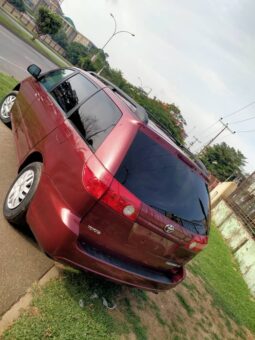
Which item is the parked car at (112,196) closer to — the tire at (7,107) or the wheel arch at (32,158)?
the wheel arch at (32,158)

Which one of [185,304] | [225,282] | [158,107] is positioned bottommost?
[225,282]

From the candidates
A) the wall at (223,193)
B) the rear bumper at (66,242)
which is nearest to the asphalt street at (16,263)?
the rear bumper at (66,242)

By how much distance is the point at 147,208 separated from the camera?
10.1 ft

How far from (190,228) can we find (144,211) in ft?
2.49

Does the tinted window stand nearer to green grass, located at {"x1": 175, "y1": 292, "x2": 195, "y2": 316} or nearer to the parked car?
the parked car

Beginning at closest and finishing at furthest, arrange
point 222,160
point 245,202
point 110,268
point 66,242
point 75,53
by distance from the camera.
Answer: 1. point 66,242
2. point 110,268
3. point 245,202
4. point 222,160
5. point 75,53

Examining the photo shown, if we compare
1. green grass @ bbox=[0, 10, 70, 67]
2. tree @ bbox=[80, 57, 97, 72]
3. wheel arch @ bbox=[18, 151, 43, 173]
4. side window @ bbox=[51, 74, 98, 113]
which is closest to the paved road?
green grass @ bbox=[0, 10, 70, 67]

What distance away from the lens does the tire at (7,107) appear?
6.34 meters

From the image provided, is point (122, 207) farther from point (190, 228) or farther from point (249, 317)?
point (249, 317)

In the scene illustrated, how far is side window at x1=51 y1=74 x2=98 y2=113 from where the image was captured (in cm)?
409

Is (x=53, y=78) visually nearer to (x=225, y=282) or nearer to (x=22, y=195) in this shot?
(x=22, y=195)

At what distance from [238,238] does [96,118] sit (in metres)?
10.7

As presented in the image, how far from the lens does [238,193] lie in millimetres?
17500

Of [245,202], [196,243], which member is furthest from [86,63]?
[196,243]
